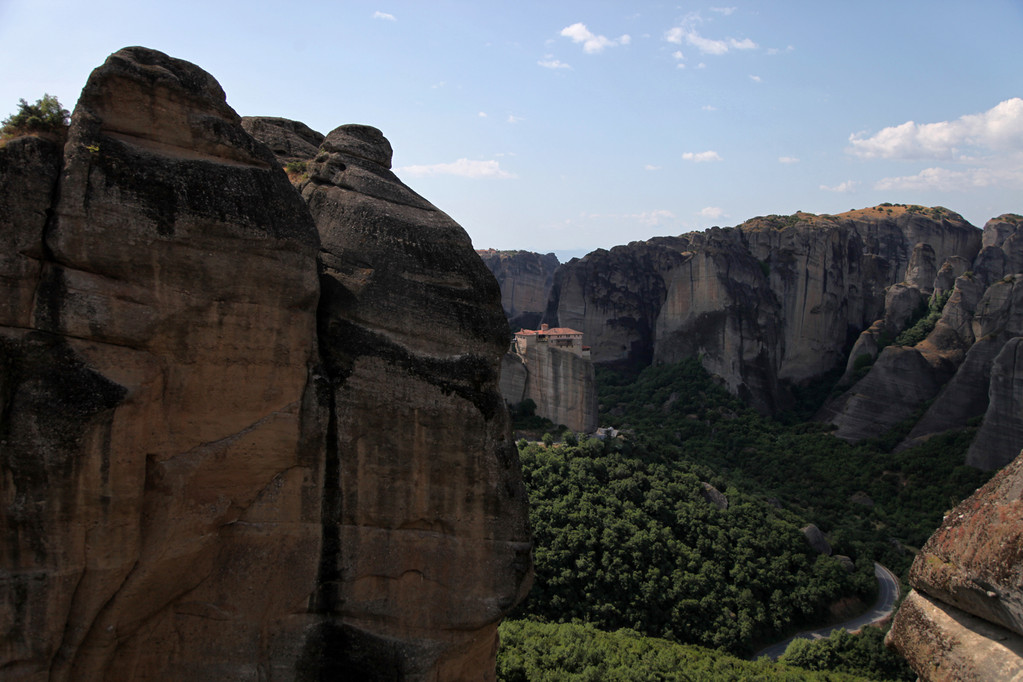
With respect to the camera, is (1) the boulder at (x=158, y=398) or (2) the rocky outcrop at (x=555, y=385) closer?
(1) the boulder at (x=158, y=398)

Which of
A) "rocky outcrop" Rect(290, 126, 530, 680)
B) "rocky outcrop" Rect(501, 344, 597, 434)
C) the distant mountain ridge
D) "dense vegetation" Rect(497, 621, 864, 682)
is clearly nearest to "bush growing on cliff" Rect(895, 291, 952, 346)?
the distant mountain ridge


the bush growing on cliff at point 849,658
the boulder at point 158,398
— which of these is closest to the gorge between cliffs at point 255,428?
the boulder at point 158,398

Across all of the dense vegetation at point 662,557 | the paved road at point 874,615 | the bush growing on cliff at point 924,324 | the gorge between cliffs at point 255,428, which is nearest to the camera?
the gorge between cliffs at point 255,428

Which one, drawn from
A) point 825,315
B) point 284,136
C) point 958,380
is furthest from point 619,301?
point 284,136

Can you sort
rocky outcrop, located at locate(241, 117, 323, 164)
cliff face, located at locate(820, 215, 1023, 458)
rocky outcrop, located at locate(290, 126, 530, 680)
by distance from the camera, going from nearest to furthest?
1. rocky outcrop, located at locate(290, 126, 530, 680)
2. rocky outcrop, located at locate(241, 117, 323, 164)
3. cliff face, located at locate(820, 215, 1023, 458)

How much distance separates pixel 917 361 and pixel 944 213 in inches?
2055

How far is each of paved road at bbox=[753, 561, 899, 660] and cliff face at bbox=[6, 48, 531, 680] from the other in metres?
24.9

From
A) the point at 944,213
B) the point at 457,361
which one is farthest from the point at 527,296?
the point at 457,361

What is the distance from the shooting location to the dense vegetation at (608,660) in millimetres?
20297

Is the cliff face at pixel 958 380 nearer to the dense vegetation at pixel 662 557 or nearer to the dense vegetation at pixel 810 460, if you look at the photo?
the dense vegetation at pixel 810 460

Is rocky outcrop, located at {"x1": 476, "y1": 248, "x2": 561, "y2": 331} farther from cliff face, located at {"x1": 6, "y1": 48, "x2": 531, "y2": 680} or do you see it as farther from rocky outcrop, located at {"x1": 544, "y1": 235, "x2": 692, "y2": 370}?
cliff face, located at {"x1": 6, "y1": 48, "x2": 531, "y2": 680}

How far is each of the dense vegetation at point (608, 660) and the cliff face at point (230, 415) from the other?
955cm

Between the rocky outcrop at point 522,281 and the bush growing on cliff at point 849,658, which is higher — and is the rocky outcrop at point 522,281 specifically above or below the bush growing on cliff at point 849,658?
above

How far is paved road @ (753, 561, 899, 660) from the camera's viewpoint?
32344mm
